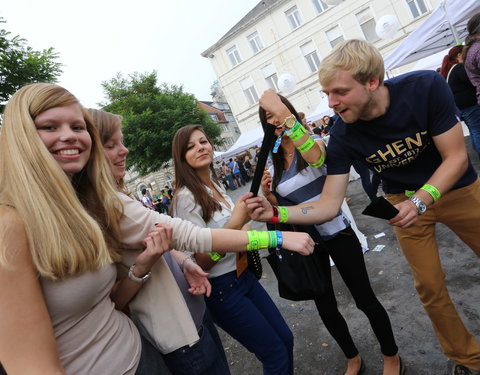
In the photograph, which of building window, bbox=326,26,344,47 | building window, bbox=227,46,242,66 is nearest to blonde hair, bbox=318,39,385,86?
building window, bbox=326,26,344,47

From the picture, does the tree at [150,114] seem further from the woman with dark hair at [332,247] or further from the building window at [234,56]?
the woman with dark hair at [332,247]

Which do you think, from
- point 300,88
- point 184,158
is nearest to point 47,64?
point 184,158

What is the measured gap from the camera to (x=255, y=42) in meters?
25.9

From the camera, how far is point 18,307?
0.88m

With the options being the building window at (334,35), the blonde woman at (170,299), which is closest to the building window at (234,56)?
the building window at (334,35)

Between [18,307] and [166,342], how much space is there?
0.68 m

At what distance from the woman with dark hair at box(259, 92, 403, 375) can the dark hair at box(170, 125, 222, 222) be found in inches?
20.4

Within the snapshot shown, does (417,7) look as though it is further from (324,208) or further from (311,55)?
(324,208)

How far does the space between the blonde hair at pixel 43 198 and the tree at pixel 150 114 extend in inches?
828

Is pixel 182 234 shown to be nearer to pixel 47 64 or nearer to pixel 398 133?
pixel 398 133

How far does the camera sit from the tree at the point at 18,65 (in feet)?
27.9

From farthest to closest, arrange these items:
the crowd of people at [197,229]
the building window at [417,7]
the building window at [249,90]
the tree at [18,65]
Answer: the building window at [249,90], the building window at [417,7], the tree at [18,65], the crowd of people at [197,229]

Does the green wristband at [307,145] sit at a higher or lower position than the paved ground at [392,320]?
higher

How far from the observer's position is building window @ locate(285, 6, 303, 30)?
23.9 metres
